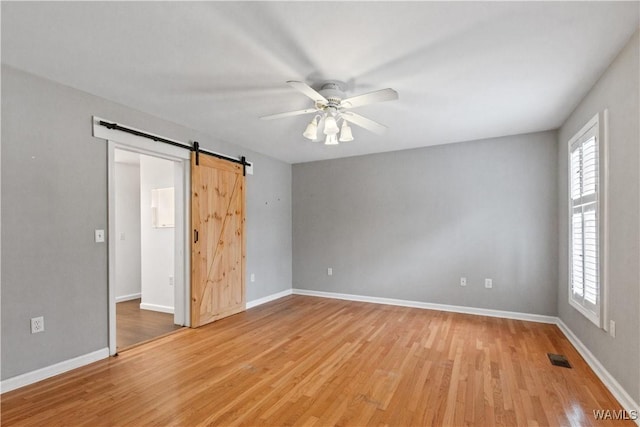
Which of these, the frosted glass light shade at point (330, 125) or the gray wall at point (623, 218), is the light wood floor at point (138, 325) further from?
the gray wall at point (623, 218)

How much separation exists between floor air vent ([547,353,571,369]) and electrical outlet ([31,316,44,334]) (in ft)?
14.5

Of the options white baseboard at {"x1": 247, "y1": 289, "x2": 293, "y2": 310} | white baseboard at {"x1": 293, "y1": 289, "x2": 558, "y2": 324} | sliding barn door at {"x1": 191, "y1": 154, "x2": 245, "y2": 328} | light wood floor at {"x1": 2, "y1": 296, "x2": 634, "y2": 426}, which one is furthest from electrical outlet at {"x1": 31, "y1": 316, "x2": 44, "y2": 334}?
white baseboard at {"x1": 293, "y1": 289, "x2": 558, "y2": 324}

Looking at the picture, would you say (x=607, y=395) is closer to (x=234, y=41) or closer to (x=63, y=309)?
(x=234, y=41)

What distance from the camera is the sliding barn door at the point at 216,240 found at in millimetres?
4047

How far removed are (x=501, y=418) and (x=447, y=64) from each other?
8.21ft

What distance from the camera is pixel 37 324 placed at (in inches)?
103

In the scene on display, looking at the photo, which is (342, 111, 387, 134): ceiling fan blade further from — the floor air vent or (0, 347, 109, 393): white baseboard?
(0, 347, 109, 393): white baseboard

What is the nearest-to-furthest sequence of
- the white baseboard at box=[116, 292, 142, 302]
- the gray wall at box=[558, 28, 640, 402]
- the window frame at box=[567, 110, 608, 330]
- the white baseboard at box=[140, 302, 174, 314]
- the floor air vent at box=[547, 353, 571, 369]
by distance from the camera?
the gray wall at box=[558, 28, 640, 402] < the window frame at box=[567, 110, 608, 330] < the floor air vent at box=[547, 353, 571, 369] < the white baseboard at box=[140, 302, 174, 314] < the white baseboard at box=[116, 292, 142, 302]

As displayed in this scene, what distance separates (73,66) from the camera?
2482 millimetres

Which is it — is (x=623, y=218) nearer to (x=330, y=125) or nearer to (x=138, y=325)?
(x=330, y=125)

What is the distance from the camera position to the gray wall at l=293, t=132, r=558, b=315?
14.0 feet

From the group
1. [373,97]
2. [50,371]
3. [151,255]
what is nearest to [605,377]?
[373,97]

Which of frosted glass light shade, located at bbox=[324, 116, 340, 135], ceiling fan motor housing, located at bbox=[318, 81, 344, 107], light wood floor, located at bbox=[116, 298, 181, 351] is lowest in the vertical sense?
light wood floor, located at bbox=[116, 298, 181, 351]

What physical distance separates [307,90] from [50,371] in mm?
3093
